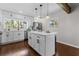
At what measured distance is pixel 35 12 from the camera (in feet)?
4.79

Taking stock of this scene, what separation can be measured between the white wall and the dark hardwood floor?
11 centimetres

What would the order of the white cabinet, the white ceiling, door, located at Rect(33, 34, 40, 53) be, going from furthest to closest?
door, located at Rect(33, 34, 40, 53), the white cabinet, the white ceiling

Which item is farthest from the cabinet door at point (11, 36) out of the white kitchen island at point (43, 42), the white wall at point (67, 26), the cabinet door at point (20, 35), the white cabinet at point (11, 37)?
the white wall at point (67, 26)

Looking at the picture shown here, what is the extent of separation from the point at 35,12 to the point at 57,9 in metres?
0.40

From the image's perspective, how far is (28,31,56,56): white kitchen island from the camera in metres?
1.40

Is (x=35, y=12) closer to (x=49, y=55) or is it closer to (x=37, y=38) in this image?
(x=37, y=38)

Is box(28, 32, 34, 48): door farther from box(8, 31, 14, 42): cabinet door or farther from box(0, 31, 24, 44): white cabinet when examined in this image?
box(8, 31, 14, 42): cabinet door

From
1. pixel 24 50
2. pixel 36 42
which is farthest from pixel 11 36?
pixel 36 42

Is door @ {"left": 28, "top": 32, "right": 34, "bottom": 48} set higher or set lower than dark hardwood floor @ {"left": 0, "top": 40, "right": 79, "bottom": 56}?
higher

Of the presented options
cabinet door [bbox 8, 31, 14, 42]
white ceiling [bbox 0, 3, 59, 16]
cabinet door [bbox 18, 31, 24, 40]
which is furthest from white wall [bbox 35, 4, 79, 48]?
cabinet door [bbox 8, 31, 14, 42]

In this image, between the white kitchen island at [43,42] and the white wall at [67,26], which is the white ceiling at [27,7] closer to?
the white wall at [67,26]

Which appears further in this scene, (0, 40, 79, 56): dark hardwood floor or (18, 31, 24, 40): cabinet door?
(18, 31, 24, 40): cabinet door

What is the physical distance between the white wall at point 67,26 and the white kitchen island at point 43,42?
13 cm

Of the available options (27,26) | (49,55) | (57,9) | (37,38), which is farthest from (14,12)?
(49,55)
